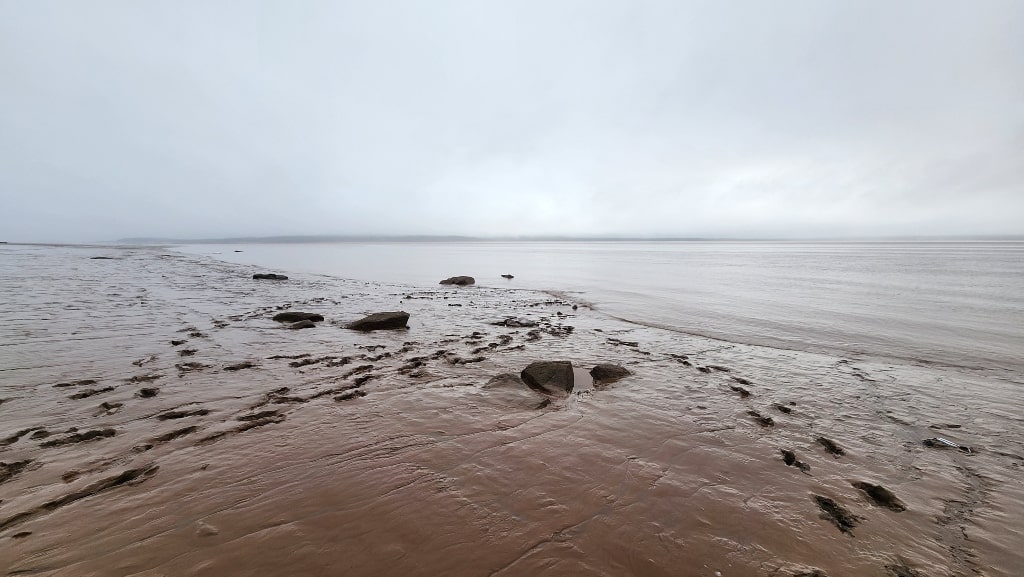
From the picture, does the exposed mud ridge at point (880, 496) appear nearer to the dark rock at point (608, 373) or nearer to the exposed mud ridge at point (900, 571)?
the exposed mud ridge at point (900, 571)

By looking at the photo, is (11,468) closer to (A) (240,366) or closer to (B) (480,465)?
(A) (240,366)

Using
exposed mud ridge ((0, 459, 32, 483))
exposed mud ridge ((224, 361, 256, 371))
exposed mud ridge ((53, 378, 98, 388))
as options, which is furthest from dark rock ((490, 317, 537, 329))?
exposed mud ridge ((0, 459, 32, 483))

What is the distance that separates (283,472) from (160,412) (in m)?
3.02

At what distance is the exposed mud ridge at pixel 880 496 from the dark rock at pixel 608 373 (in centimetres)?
414

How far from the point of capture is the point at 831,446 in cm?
553

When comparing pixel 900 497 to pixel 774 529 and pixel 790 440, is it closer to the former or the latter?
pixel 790 440

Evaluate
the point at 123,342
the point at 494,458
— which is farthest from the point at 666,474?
the point at 123,342

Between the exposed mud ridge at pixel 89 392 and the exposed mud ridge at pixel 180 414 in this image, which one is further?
the exposed mud ridge at pixel 89 392

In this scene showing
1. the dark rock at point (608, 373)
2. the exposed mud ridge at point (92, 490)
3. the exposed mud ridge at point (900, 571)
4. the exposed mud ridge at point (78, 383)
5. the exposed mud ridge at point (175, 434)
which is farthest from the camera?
the dark rock at point (608, 373)

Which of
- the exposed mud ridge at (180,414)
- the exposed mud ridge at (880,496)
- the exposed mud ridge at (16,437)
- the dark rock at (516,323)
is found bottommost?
the dark rock at (516,323)

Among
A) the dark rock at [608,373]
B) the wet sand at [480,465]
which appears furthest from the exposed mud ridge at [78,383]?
the dark rock at [608,373]

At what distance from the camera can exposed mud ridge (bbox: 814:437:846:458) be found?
5.36 m

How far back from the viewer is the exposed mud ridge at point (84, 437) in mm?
4742

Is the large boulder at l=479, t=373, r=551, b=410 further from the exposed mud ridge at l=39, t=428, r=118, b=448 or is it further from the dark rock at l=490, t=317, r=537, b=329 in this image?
the dark rock at l=490, t=317, r=537, b=329
